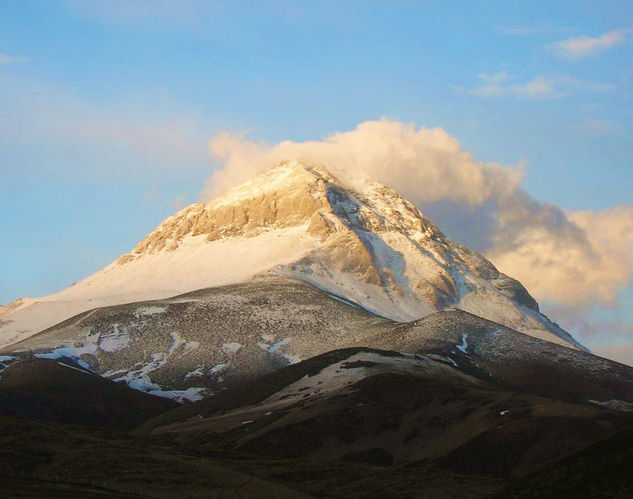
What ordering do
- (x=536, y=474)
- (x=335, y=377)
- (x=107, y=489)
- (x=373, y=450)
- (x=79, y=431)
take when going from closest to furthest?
(x=536, y=474), (x=107, y=489), (x=79, y=431), (x=373, y=450), (x=335, y=377)

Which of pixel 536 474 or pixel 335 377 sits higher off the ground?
pixel 335 377

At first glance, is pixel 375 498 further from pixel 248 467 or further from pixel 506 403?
pixel 506 403

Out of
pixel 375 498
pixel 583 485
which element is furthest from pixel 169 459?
pixel 583 485

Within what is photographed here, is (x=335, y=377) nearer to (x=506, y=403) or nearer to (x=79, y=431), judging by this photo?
(x=506, y=403)

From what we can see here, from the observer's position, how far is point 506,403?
129 m

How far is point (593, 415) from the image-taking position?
111 meters

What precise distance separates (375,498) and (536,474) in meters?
16.4

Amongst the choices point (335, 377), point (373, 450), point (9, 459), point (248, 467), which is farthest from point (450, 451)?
point (335, 377)

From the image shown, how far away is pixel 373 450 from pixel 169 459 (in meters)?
34.1

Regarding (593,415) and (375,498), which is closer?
(375,498)

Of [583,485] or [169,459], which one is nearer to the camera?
[583,485]

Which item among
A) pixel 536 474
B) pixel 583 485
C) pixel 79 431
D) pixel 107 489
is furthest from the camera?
pixel 79 431

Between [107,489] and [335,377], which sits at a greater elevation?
[335,377]

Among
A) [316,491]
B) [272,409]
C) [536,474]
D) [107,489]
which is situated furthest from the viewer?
[272,409]
